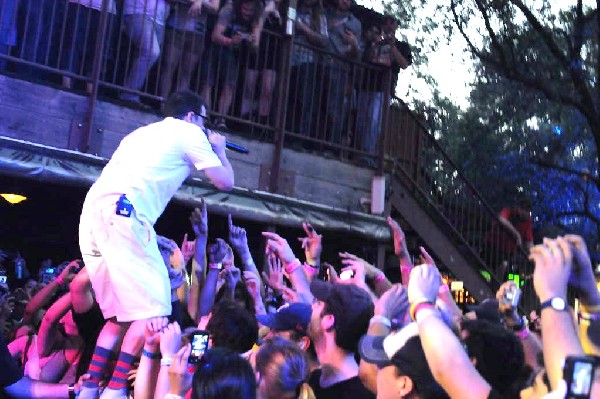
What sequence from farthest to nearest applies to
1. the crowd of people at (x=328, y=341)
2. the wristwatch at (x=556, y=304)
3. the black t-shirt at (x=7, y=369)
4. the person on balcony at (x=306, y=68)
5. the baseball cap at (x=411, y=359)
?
the person on balcony at (x=306, y=68) → the black t-shirt at (x=7, y=369) → the baseball cap at (x=411, y=359) → the crowd of people at (x=328, y=341) → the wristwatch at (x=556, y=304)

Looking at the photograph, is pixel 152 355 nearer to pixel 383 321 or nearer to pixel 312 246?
pixel 383 321

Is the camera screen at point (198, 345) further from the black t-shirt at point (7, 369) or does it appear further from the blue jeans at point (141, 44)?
the blue jeans at point (141, 44)

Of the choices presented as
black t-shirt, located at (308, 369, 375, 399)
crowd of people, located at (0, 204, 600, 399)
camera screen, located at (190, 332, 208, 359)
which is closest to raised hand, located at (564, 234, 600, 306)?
crowd of people, located at (0, 204, 600, 399)

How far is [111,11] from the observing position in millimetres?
7672

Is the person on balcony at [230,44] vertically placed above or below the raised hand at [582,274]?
above

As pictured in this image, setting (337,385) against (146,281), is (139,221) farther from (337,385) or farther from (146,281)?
(337,385)

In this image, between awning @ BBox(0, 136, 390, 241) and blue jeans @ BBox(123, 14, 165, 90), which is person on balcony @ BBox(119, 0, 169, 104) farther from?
awning @ BBox(0, 136, 390, 241)

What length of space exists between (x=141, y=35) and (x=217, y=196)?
1.91 m

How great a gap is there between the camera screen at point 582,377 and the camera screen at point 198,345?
171 centimetres

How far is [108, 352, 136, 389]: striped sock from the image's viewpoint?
3689 mm

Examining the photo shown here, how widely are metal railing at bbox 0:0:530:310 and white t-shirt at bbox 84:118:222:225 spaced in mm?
3220

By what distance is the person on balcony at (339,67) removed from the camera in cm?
959

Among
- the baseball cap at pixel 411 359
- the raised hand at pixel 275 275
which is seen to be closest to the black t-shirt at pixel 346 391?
the baseball cap at pixel 411 359

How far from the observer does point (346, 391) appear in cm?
353
